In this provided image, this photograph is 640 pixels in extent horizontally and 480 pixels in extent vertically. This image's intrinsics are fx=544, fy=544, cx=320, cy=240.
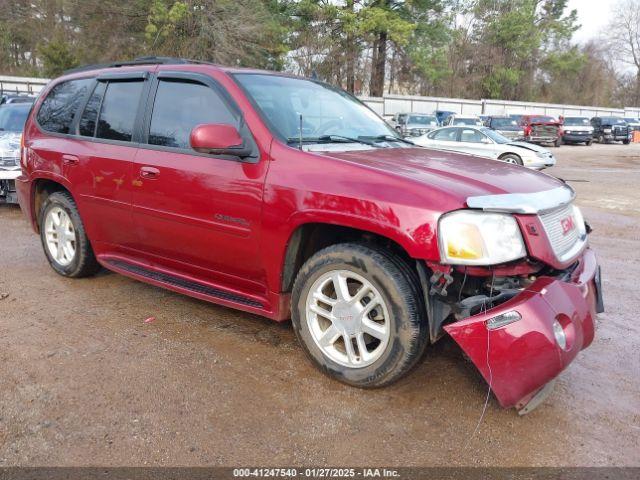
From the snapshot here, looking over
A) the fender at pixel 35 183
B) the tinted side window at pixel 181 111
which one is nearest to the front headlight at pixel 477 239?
the tinted side window at pixel 181 111

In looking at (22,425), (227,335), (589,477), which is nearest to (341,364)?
(227,335)

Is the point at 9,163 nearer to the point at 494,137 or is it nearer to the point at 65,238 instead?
the point at 65,238

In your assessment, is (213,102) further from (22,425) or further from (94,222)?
(22,425)

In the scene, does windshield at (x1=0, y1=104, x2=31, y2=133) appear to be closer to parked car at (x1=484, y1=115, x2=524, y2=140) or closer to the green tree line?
the green tree line

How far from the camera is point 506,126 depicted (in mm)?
28406

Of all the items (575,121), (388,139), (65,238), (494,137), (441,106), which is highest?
(441,106)

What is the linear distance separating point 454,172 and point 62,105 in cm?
352

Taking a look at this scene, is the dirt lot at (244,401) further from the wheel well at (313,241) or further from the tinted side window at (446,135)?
the tinted side window at (446,135)

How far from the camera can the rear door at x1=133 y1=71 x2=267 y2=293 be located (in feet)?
10.9

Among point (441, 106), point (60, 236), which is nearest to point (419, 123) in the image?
point (441, 106)

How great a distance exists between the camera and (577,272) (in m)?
3.00

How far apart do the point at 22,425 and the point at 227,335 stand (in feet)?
4.54

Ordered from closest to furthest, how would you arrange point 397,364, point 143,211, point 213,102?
point 397,364, point 213,102, point 143,211

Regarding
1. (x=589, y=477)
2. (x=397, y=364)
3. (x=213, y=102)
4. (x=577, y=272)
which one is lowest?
(x=589, y=477)
